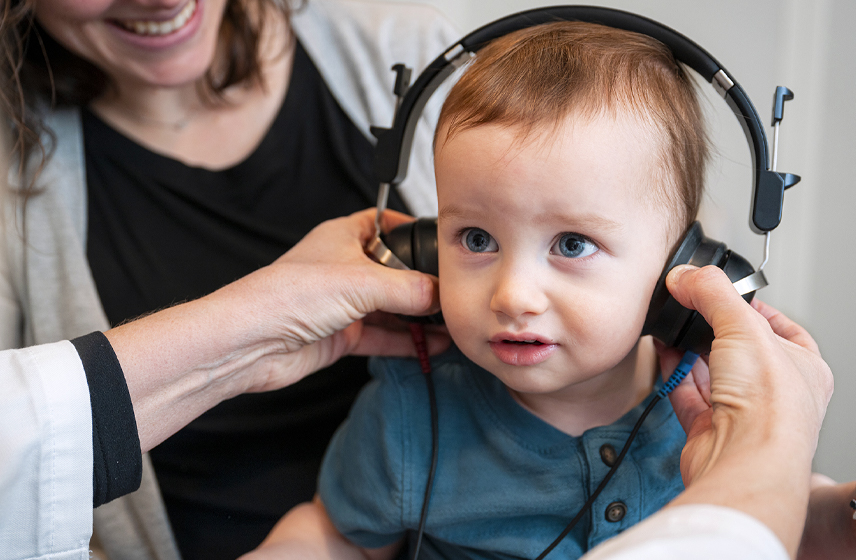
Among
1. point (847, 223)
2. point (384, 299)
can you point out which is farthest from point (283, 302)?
point (847, 223)

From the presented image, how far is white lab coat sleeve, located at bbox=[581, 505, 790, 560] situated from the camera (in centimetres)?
42

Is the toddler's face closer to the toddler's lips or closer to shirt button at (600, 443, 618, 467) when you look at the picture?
the toddler's lips

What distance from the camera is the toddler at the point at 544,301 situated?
0.68 m

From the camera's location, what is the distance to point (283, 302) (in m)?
0.82


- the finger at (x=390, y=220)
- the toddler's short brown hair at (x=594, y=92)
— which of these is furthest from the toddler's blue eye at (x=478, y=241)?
the finger at (x=390, y=220)

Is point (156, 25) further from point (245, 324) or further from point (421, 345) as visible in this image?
point (421, 345)

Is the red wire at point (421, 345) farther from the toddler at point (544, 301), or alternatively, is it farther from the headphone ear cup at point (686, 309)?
the headphone ear cup at point (686, 309)

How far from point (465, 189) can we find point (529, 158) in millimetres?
81

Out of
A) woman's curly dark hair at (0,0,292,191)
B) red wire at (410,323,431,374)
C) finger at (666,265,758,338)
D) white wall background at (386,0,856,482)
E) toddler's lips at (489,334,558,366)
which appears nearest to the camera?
finger at (666,265,758,338)

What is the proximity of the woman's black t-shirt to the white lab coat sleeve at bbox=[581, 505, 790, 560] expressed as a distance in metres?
0.76

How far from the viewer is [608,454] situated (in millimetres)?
805

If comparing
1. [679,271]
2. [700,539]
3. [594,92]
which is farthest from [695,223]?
[700,539]

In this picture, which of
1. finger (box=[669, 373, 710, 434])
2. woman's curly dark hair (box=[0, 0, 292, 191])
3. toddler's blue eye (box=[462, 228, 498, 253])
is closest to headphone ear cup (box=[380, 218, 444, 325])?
toddler's blue eye (box=[462, 228, 498, 253])

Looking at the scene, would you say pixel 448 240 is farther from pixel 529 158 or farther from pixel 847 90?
pixel 847 90
